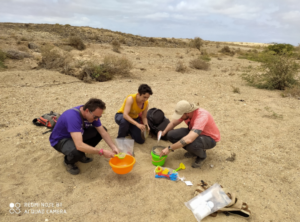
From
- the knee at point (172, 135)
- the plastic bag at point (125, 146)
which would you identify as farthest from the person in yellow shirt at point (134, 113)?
the knee at point (172, 135)

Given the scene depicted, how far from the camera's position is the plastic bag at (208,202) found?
214cm

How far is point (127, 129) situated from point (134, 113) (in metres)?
0.30

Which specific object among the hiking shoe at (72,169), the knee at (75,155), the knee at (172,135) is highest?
the knee at (172,135)

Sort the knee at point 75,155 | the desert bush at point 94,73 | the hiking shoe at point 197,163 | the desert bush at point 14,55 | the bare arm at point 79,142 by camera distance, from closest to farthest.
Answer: the bare arm at point 79,142 < the knee at point 75,155 < the hiking shoe at point 197,163 < the desert bush at point 94,73 < the desert bush at point 14,55

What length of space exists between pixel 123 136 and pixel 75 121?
1231 millimetres

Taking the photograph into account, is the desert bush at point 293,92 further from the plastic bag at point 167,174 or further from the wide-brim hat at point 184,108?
the plastic bag at point 167,174

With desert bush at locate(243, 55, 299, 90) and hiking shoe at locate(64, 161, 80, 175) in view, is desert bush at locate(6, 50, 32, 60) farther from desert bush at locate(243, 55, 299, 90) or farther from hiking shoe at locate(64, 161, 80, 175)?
desert bush at locate(243, 55, 299, 90)

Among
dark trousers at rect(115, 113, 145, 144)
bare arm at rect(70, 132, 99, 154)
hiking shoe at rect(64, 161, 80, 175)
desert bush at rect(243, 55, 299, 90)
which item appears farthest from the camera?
desert bush at rect(243, 55, 299, 90)

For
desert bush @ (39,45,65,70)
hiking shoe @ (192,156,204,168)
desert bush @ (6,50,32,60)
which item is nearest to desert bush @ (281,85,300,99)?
hiking shoe @ (192,156,204,168)

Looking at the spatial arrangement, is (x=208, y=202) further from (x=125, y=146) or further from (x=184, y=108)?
(x=125, y=146)

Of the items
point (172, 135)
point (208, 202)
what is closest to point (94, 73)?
point (172, 135)

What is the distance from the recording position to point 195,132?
261cm

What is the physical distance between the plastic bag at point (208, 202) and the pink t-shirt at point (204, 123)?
744mm

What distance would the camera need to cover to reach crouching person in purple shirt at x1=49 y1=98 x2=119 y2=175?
2.40 metres
